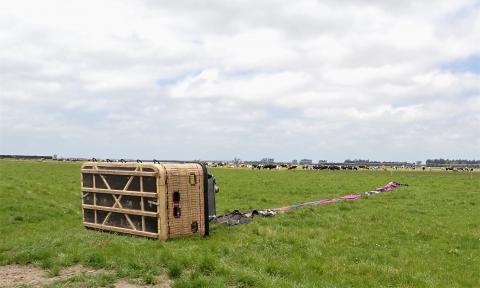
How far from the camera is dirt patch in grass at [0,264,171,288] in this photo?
10.1 metres

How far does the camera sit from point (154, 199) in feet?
48.8

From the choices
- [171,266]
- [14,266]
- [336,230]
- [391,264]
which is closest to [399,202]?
[336,230]

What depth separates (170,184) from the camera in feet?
48.8

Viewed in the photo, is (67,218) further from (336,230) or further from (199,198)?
(336,230)

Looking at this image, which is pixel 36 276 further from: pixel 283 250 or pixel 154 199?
pixel 283 250

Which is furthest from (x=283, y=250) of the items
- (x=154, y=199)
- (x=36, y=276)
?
(x=36, y=276)

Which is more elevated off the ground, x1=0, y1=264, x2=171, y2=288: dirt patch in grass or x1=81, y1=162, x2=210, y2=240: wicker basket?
x1=81, y1=162, x2=210, y2=240: wicker basket

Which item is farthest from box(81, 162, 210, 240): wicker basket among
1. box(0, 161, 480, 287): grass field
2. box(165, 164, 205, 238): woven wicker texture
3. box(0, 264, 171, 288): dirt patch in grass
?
box(0, 264, 171, 288): dirt patch in grass

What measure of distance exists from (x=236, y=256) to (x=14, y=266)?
19.3ft

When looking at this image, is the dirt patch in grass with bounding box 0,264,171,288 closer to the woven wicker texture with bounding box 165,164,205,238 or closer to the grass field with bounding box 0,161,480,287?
the grass field with bounding box 0,161,480,287

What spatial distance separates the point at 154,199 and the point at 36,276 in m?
4.58

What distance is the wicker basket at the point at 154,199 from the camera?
48.5 feet

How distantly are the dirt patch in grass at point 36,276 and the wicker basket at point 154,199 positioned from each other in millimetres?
3582

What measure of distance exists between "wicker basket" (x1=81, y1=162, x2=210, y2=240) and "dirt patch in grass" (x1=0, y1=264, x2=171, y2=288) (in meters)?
3.58
